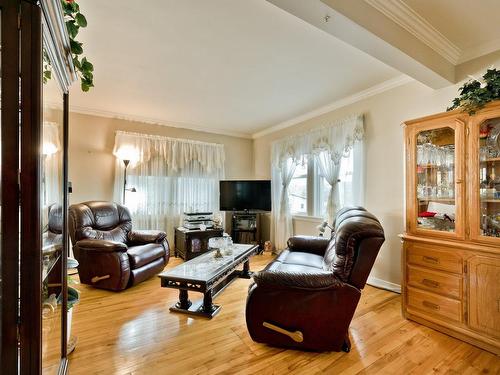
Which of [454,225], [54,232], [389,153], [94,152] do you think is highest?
[94,152]

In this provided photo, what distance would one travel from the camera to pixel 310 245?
2961mm

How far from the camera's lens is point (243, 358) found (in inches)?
68.9

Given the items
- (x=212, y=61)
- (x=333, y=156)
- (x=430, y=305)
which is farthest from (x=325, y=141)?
(x=430, y=305)

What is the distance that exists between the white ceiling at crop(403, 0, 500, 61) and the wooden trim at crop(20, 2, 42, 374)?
2158 millimetres

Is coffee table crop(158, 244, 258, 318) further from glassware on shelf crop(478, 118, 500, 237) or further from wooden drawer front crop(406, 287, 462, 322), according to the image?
glassware on shelf crop(478, 118, 500, 237)

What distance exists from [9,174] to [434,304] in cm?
280

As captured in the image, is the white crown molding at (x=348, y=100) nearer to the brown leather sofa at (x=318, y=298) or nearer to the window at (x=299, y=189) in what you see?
the window at (x=299, y=189)

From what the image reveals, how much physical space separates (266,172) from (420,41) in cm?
335

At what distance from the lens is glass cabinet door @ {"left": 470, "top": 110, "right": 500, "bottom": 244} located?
1909 millimetres

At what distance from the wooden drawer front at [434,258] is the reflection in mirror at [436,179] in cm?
19

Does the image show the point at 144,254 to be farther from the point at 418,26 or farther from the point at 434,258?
the point at 418,26

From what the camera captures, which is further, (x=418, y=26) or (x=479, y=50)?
(x=479, y=50)

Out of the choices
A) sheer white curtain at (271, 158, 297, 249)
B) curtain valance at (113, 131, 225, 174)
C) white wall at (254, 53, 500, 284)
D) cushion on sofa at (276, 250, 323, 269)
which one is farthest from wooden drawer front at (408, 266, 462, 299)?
curtain valance at (113, 131, 225, 174)

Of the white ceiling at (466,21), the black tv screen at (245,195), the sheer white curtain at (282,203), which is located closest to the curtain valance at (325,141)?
the sheer white curtain at (282,203)
